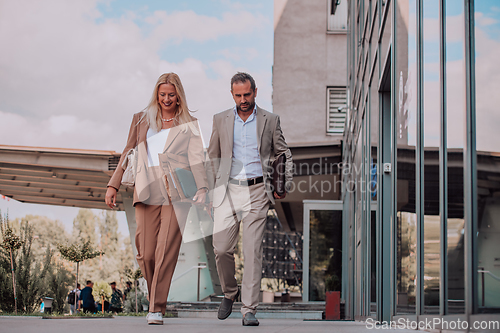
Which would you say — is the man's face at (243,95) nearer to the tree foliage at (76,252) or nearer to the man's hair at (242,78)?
the man's hair at (242,78)

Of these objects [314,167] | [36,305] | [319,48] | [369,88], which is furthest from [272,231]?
[369,88]

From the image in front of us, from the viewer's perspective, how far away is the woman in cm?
485

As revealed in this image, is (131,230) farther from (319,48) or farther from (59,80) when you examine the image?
(59,80)

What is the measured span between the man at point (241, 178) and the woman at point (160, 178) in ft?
0.74

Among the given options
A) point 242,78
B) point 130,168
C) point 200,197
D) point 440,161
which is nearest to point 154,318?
point 200,197

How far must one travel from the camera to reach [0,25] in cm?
5500

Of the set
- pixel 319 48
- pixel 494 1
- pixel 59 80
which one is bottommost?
pixel 494 1

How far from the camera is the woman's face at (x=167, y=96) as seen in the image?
5.04m

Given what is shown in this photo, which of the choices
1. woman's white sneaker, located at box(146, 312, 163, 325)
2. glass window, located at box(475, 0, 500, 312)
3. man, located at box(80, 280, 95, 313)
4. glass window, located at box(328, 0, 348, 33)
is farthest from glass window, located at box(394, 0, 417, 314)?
glass window, located at box(328, 0, 348, 33)

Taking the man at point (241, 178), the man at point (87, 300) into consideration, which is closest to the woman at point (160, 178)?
the man at point (241, 178)

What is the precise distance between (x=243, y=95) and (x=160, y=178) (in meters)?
1.05

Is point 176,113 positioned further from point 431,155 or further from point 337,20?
point 337,20

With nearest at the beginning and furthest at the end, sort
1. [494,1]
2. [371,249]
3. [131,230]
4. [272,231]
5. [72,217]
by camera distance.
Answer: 1. [494,1]
2. [371,249]
3. [131,230]
4. [272,231]
5. [72,217]

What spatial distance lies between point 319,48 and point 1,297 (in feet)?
51.6
